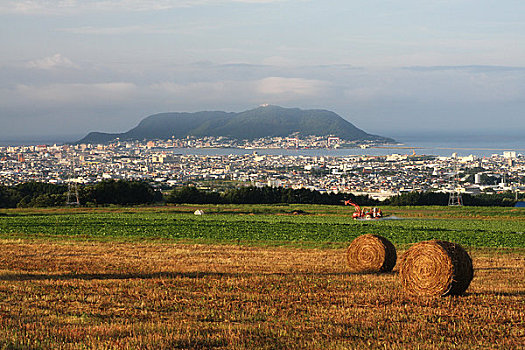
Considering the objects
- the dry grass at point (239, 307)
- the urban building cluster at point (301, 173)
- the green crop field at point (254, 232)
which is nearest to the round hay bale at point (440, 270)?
the dry grass at point (239, 307)

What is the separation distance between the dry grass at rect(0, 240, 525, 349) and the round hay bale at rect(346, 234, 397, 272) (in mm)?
591

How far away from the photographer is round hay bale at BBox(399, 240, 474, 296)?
14062mm

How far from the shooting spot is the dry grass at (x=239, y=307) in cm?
998

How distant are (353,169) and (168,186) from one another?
213 feet

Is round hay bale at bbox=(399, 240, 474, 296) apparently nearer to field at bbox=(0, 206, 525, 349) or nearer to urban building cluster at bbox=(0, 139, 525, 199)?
field at bbox=(0, 206, 525, 349)

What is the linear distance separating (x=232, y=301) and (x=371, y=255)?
6999 millimetres

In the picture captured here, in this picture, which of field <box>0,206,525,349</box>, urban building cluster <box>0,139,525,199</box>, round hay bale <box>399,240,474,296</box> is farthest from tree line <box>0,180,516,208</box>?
round hay bale <box>399,240,474,296</box>

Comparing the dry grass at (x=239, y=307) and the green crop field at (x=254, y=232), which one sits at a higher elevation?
the dry grass at (x=239, y=307)

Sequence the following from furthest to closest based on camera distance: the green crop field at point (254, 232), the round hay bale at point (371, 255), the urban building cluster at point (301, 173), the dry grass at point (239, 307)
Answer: the urban building cluster at point (301, 173)
the green crop field at point (254, 232)
the round hay bale at point (371, 255)
the dry grass at point (239, 307)

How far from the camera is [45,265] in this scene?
1992cm

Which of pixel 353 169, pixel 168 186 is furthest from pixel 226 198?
pixel 353 169

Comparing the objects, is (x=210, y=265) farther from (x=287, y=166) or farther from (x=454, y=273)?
(x=287, y=166)

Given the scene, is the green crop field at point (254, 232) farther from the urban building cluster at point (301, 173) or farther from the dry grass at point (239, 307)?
the urban building cluster at point (301, 173)

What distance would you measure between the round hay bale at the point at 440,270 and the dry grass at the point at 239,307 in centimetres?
31
